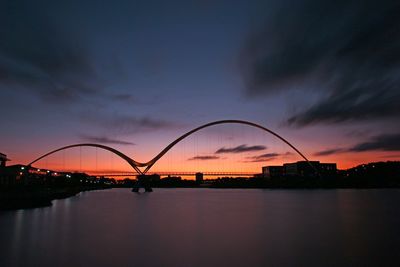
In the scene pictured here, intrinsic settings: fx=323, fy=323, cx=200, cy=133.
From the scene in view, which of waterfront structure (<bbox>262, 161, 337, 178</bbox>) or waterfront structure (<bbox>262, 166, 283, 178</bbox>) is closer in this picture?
waterfront structure (<bbox>262, 161, 337, 178</bbox>)

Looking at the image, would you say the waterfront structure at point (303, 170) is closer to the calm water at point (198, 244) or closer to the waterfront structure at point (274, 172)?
the waterfront structure at point (274, 172)

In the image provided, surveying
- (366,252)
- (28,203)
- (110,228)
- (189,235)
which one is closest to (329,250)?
(366,252)

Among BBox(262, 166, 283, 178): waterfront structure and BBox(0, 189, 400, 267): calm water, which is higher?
BBox(262, 166, 283, 178): waterfront structure

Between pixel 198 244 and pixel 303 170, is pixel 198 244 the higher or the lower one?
the lower one

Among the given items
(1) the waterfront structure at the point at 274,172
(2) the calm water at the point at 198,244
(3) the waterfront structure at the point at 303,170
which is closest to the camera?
(2) the calm water at the point at 198,244

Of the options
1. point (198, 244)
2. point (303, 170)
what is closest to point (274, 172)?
point (303, 170)

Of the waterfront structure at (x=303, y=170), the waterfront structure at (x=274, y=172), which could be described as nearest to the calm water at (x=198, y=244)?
the waterfront structure at (x=303, y=170)

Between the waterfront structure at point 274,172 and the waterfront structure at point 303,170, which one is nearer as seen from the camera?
the waterfront structure at point 303,170

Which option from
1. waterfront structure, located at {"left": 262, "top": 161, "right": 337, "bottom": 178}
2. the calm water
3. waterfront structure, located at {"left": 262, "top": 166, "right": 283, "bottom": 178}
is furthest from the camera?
waterfront structure, located at {"left": 262, "top": 166, "right": 283, "bottom": 178}

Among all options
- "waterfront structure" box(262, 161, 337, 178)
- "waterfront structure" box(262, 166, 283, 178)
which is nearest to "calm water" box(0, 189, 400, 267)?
"waterfront structure" box(262, 161, 337, 178)

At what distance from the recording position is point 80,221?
3162 centimetres

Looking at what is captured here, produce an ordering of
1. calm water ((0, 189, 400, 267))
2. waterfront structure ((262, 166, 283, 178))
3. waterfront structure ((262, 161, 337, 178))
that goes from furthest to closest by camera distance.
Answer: waterfront structure ((262, 166, 283, 178)), waterfront structure ((262, 161, 337, 178)), calm water ((0, 189, 400, 267))

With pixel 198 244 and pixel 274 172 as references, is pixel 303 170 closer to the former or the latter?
pixel 274 172

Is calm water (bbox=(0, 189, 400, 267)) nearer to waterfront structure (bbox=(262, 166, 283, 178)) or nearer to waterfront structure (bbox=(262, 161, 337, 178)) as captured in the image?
waterfront structure (bbox=(262, 161, 337, 178))
